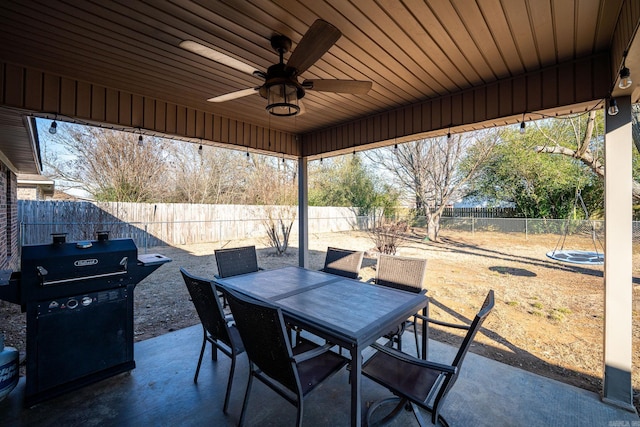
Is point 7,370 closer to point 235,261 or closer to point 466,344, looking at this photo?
point 235,261

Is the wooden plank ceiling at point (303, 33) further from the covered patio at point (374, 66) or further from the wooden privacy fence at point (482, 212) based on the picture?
the wooden privacy fence at point (482, 212)

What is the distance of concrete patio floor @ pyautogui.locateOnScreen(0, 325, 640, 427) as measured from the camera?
1838mm

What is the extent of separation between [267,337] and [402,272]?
1669 millimetres

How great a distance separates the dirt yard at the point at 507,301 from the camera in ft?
9.36

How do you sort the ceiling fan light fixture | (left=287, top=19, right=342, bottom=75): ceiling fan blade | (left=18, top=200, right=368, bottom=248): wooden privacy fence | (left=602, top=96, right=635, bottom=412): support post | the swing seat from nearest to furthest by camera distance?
(left=287, top=19, right=342, bottom=75): ceiling fan blade, the ceiling fan light fixture, (left=602, top=96, right=635, bottom=412): support post, the swing seat, (left=18, top=200, right=368, bottom=248): wooden privacy fence

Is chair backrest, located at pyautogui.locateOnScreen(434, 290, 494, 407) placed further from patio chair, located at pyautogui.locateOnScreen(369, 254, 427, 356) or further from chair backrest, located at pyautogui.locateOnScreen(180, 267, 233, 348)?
chair backrest, located at pyautogui.locateOnScreen(180, 267, 233, 348)

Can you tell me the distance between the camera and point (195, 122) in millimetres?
3479

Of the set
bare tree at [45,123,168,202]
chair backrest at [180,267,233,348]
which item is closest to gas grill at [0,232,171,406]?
chair backrest at [180,267,233,348]

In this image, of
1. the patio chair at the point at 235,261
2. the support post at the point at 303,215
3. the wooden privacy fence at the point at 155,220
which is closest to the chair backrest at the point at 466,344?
the patio chair at the point at 235,261

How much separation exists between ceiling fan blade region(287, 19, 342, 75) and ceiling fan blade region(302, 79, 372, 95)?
→ 0.15 meters

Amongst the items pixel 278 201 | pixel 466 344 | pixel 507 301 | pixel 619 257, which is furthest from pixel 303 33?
pixel 278 201

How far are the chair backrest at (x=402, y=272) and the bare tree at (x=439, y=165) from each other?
655 centimetres

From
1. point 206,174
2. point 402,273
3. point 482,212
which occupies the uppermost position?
point 206,174

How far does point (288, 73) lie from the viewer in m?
1.90
